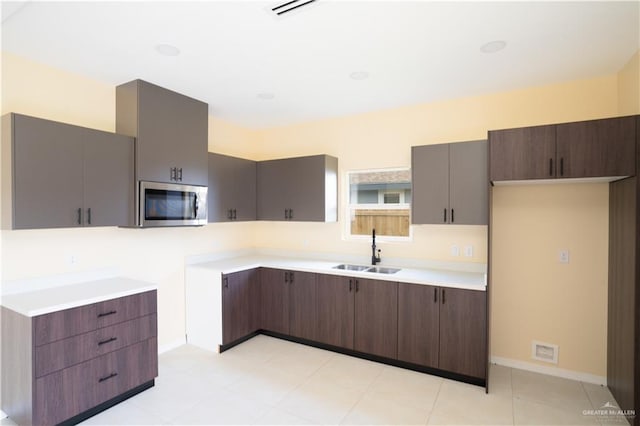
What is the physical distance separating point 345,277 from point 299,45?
7.23ft

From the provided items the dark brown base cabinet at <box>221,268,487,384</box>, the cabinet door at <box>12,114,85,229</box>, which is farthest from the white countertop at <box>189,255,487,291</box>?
the cabinet door at <box>12,114,85,229</box>

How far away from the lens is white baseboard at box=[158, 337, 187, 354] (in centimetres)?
358

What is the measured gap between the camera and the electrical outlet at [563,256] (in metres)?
3.05

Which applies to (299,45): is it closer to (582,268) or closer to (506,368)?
(582,268)

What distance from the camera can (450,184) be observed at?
319 cm

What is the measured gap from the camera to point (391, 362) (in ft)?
10.8

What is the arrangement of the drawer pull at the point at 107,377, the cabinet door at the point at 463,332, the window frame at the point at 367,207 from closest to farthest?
the drawer pull at the point at 107,377
the cabinet door at the point at 463,332
the window frame at the point at 367,207

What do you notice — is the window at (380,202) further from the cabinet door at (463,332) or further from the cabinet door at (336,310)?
the cabinet door at (463,332)

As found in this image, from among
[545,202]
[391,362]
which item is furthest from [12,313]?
[545,202]

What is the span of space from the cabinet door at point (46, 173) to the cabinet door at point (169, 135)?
19.7 inches

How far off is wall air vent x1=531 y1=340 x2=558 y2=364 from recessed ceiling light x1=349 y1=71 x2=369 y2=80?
293 centimetres

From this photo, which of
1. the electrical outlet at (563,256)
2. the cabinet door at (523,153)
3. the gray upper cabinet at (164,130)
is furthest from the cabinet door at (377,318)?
the gray upper cabinet at (164,130)

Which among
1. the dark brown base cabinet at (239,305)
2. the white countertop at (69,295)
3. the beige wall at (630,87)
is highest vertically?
the beige wall at (630,87)

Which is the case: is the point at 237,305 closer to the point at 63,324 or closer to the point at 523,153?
the point at 63,324
